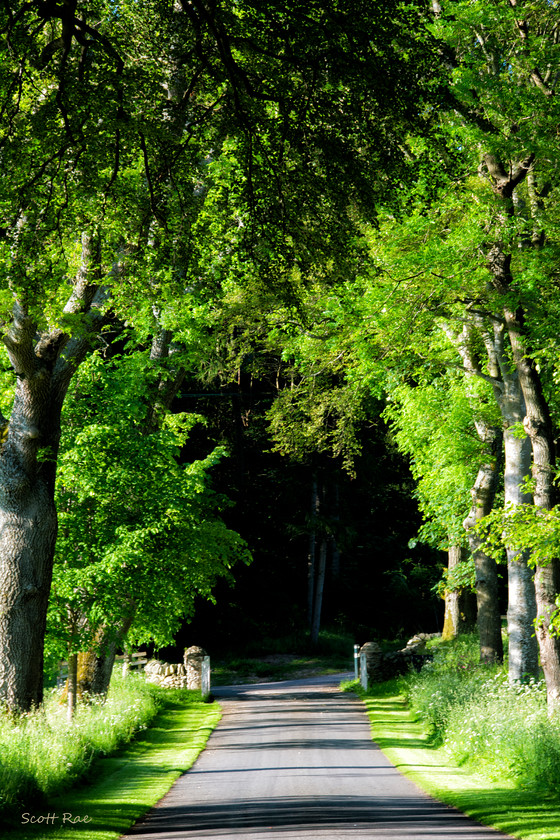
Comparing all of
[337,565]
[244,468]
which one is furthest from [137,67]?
[337,565]

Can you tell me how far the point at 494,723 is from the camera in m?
13.0

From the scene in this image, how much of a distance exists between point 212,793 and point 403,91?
28.9 ft

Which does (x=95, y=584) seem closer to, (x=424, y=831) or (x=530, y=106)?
(x=424, y=831)

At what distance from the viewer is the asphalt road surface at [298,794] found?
346 inches

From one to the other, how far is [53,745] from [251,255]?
282 inches

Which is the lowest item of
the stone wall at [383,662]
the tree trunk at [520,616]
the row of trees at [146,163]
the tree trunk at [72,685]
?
the stone wall at [383,662]

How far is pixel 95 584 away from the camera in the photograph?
14.7m

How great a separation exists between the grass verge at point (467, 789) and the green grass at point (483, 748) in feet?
0.04

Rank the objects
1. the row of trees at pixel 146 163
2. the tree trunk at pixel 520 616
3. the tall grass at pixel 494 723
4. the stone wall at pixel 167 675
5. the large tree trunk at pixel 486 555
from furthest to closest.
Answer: the stone wall at pixel 167 675 < the large tree trunk at pixel 486 555 < the tree trunk at pixel 520 616 < the tall grass at pixel 494 723 < the row of trees at pixel 146 163

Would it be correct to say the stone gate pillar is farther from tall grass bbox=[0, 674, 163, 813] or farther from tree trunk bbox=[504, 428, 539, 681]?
tree trunk bbox=[504, 428, 539, 681]

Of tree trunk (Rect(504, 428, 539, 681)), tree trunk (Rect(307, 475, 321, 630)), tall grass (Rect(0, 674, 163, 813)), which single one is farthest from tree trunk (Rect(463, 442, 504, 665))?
tree trunk (Rect(307, 475, 321, 630))

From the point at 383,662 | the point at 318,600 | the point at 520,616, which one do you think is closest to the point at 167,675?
the point at 383,662

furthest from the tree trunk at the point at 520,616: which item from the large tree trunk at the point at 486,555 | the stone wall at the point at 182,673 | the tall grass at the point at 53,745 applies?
the stone wall at the point at 182,673

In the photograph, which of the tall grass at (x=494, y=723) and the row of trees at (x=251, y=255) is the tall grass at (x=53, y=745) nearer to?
the row of trees at (x=251, y=255)
